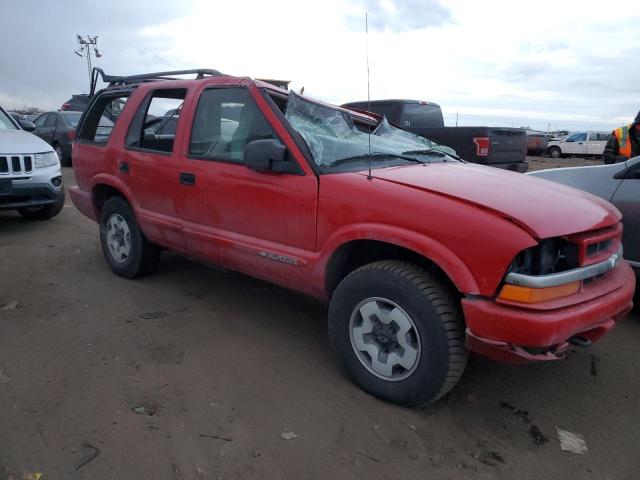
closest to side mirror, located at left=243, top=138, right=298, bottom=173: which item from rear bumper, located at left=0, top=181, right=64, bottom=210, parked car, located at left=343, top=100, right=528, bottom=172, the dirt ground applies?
the dirt ground

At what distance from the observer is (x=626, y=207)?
13.4ft

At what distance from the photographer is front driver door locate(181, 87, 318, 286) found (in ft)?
10.3

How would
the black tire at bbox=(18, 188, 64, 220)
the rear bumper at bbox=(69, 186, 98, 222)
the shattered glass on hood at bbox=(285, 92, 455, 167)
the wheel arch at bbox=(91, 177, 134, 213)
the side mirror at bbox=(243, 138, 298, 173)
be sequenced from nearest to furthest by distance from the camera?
1. the side mirror at bbox=(243, 138, 298, 173)
2. the shattered glass on hood at bbox=(285, 92, 455, 167)
3. the wheel arch at bbox=(91, 177, 134, 213)
4. the rear bumper at bbox=(69, 186, 98, 222)
5. the black tire at bbox=(18, 188, 64, 220)

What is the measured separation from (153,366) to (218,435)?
0.87m

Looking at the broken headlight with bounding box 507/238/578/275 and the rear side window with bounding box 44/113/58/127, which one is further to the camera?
the rear side window with bounding box 44/113/58/127

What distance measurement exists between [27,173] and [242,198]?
4.44 metres

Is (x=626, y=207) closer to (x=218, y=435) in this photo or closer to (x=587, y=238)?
(x=587, y=238)

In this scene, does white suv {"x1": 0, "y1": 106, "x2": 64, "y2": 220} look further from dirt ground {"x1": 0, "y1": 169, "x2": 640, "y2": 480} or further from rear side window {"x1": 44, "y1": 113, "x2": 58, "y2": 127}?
rear side window {"x1": 44, "y1": 113, "x2": 58, "y2": 127}

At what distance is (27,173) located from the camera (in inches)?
252

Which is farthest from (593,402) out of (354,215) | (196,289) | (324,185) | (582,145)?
Result: (582,145)

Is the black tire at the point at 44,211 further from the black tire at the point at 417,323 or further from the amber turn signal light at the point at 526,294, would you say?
the amber turn signal light at the point at 526,294

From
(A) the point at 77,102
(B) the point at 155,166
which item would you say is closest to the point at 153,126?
(B) the point at 155,166

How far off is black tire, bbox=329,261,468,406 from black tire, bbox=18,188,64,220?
5763mm

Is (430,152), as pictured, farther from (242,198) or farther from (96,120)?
(96,120)
